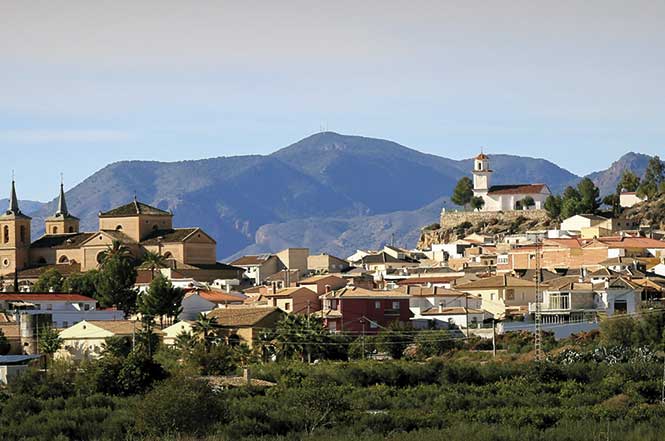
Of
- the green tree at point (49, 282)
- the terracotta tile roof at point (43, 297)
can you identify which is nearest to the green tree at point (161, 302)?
the terracotta tile roof at point (43, 297)

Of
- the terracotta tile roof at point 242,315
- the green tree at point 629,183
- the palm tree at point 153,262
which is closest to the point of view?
the terracotta tile roof at point 242,315

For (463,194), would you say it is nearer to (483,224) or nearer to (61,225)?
(483,224)

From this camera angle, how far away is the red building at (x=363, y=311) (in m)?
72.9

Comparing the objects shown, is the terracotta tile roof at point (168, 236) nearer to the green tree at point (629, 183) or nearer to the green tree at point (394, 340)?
the green tree at point (629, 183)

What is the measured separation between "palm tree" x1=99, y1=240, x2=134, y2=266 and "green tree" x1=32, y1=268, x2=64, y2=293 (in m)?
3.61

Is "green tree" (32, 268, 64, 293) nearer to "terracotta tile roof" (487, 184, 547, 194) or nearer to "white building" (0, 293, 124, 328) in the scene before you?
"white building" (0, 293, 124, 328)

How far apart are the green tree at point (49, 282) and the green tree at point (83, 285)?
804 mm

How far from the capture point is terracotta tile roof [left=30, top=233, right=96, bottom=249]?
356 ft

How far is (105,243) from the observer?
105m

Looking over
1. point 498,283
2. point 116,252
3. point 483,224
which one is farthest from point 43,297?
point 483,224

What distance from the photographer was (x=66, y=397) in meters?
51.8

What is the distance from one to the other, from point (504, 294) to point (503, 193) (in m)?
46.2

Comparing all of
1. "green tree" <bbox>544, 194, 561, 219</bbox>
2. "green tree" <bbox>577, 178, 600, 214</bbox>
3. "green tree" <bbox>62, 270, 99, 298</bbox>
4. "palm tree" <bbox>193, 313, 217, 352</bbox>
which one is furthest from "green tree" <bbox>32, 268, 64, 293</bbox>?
"green tree" <bbox>577, 178, 600, 214</bbox>

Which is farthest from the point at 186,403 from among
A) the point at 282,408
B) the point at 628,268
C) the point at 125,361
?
the point at 628,268
